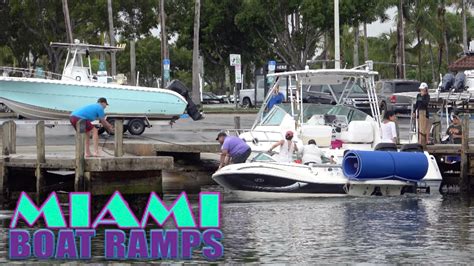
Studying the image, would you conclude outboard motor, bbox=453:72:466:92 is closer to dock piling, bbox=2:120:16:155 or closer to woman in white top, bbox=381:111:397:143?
woman in white top, bbox=381:111:397:143

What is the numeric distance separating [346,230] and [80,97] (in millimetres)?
15528

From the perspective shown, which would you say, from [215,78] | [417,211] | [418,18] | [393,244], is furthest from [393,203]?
[215,78]

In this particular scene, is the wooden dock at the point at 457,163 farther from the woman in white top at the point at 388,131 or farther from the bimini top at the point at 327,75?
the bimini top at the point at 327,75

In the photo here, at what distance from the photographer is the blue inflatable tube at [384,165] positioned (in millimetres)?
24281

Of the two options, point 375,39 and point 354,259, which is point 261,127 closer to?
point 354,259

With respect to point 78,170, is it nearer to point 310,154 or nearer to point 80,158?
point 80,158

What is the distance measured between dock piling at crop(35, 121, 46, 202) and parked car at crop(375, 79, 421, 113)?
22060 mm

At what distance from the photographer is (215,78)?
115 meters

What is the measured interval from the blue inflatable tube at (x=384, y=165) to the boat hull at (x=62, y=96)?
11382mm

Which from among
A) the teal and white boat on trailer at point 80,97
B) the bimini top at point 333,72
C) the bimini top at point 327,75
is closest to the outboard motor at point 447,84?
the bimini top at point 327,75

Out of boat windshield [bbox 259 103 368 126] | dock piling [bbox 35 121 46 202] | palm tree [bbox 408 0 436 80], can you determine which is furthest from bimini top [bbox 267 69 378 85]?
palm tree [bbox 408 0 436 80]

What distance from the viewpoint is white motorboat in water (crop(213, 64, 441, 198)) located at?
24219 mm

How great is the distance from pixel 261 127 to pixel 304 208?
371 centimetres

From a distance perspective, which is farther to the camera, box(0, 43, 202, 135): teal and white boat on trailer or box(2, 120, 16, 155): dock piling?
box(0, 43, 202, 135): teal and white boat on trailer
